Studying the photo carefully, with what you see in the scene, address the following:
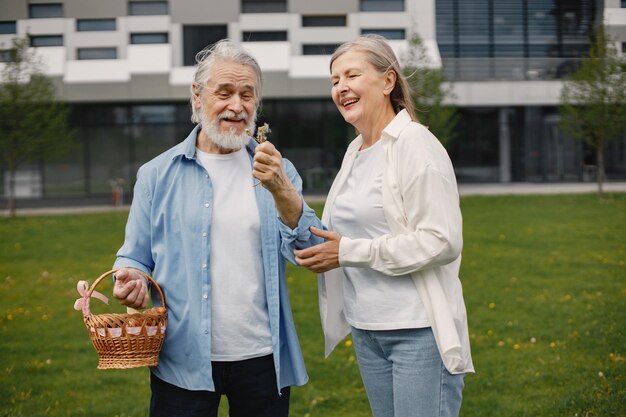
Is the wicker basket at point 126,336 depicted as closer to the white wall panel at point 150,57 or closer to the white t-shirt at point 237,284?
the white t-shirt at point 237,284

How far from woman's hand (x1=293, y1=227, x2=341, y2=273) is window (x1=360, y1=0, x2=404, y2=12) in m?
17.4

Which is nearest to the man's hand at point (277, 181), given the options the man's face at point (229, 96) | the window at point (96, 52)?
the man's face at point (229, 96)

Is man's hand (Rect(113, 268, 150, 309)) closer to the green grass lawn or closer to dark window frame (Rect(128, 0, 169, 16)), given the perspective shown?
the green grass lawn

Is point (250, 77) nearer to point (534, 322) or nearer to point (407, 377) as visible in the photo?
point (407, 377)

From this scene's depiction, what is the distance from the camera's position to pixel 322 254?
2797mm

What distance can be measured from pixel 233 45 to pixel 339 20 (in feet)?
53.5

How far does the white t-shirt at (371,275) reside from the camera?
280cm

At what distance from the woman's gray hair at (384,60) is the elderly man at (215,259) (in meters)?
0.41

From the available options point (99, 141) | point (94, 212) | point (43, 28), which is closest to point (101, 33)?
point (43, 28)

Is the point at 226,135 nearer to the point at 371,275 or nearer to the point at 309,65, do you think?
the point at 371,275

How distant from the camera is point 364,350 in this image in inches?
117

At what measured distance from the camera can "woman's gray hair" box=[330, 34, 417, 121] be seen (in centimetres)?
288

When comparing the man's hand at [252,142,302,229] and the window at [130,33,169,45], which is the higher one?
the window at [130,33,169,45]

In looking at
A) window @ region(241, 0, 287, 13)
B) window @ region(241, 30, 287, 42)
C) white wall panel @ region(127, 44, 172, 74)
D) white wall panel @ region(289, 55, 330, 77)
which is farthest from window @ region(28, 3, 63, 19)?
white wall panel @ region(289, 55, 330, 77)
